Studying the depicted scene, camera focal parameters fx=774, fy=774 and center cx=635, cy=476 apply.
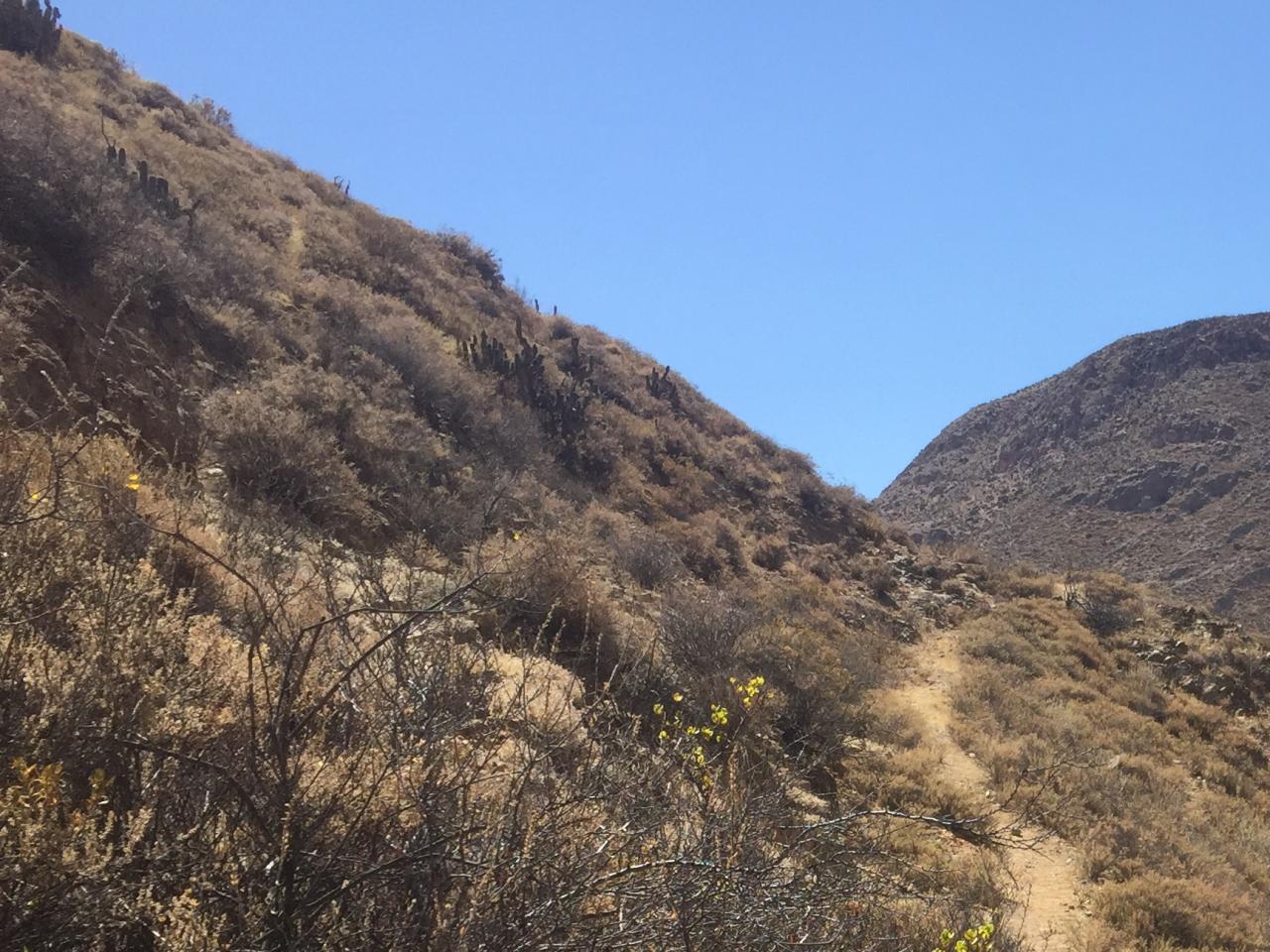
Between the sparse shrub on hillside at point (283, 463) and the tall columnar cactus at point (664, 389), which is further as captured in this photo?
the tall columnar cactus at point (664, 389)

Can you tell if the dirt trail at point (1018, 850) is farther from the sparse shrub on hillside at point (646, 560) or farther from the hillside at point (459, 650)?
the sparse shrub on hillside at point (646, 560)

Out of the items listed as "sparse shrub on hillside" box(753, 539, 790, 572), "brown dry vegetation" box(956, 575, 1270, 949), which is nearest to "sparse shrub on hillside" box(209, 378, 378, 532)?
"brown dry vegetation" box(956, 575, 1270, 949)

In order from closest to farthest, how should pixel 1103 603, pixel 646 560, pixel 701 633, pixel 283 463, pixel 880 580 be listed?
pixel 283 463
pixel 701 633
pixel 646 560
pixel 1103 603
pixel 880 580

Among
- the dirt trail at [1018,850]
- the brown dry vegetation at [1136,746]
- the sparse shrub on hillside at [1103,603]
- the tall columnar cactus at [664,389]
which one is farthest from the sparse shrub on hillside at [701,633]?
the tall columnar cactus at [664,389]

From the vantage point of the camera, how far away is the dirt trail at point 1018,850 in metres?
6.36

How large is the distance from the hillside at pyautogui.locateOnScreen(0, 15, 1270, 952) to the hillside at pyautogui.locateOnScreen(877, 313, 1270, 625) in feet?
62.0

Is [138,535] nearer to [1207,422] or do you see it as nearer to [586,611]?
[586,611]

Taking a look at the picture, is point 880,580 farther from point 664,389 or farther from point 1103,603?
point 664,389

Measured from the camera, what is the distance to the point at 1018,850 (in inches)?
280

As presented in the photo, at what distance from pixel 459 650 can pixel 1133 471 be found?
161 ft

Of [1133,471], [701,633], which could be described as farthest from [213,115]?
[1133,471]

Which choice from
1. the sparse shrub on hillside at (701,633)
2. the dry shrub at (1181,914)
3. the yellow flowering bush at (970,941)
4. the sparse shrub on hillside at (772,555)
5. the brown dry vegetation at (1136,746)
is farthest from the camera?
the sparse shrub on hillside at (772,555)

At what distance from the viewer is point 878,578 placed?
64.8 feet

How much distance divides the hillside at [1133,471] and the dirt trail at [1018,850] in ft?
69.5
